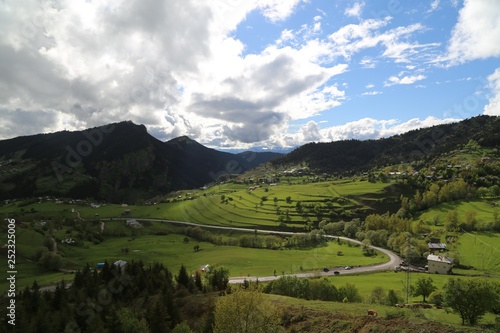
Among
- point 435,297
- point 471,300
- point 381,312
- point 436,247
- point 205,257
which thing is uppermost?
point 471,300

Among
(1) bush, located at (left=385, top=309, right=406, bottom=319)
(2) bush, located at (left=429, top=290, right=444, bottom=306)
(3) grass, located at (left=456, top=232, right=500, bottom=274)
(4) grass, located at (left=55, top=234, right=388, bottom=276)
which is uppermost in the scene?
(1) bush, located at (left=385, top=309, right=406, bottom=319)

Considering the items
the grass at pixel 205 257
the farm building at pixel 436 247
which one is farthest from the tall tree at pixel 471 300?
the farm building at pixel 436 247

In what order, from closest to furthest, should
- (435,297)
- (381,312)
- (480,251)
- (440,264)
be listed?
(381,312), (435,297), (440,264), (480,251)

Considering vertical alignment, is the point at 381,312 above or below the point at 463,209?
above

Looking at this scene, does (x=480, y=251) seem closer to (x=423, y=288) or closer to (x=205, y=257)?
(x=423, y=288)

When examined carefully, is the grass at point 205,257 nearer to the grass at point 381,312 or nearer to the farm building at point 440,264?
the farm building at point 440,264

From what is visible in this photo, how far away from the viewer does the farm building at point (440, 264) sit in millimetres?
115375

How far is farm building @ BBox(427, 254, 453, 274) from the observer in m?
115

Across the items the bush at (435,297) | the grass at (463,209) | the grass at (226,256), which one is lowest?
the grass at (226,256)

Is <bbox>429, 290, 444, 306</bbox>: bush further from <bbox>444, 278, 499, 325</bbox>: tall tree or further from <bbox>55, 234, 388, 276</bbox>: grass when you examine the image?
<bbox>55, 234, 388, 276</bbox>: grass

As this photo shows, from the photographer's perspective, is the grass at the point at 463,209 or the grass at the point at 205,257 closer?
the grass at the point at 205,257

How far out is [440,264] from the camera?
117 m

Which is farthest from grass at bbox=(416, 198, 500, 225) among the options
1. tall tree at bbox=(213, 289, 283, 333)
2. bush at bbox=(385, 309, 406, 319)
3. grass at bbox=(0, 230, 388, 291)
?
tall tree at bbox=(213, 289, 283, 333)

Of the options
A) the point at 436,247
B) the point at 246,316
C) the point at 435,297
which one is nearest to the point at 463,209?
the point at 436,247
